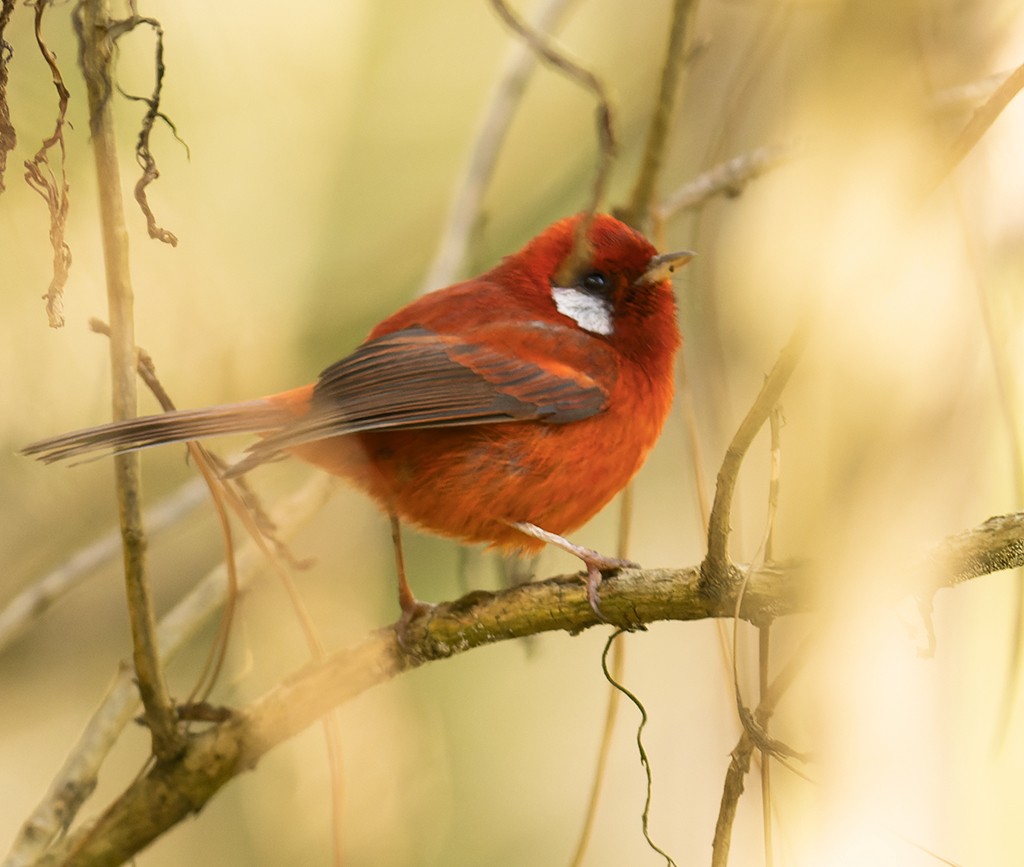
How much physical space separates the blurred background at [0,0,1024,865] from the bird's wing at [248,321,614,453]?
24 cm

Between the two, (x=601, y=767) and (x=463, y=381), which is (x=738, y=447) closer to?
(x=601, y=767)

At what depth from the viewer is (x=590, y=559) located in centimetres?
198

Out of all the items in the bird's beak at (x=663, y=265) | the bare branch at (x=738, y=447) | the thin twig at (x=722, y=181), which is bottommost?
the bare branch at (x=738, y=447)

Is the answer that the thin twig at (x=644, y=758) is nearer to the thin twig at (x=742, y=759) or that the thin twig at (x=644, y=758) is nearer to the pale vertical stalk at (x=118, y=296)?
the thin twig at (x=742, y=759)

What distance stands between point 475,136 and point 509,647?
48.0 inches

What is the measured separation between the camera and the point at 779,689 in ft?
4.91

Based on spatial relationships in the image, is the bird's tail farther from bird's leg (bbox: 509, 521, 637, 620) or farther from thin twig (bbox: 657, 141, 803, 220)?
thin twig (bbox: 657, 141, 803, 220)

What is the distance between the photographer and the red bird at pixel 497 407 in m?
2.37

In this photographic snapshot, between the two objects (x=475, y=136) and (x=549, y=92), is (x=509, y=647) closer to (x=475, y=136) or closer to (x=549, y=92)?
(x=475, y=136)

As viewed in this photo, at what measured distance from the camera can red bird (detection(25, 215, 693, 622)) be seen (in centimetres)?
237

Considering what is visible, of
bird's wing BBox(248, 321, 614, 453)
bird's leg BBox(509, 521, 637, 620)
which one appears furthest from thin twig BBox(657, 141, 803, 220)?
bird's leg BBox(509, 521, 637, 620)

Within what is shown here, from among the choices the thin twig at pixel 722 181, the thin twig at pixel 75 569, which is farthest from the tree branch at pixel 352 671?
the thin twig at pixel 722 181

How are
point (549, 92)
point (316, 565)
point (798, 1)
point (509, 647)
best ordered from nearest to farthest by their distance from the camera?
point (798, 1) < point (316, 565) < point (509, 647) < point (549, 92)

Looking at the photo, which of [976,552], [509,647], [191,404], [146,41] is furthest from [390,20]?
[976,552]
